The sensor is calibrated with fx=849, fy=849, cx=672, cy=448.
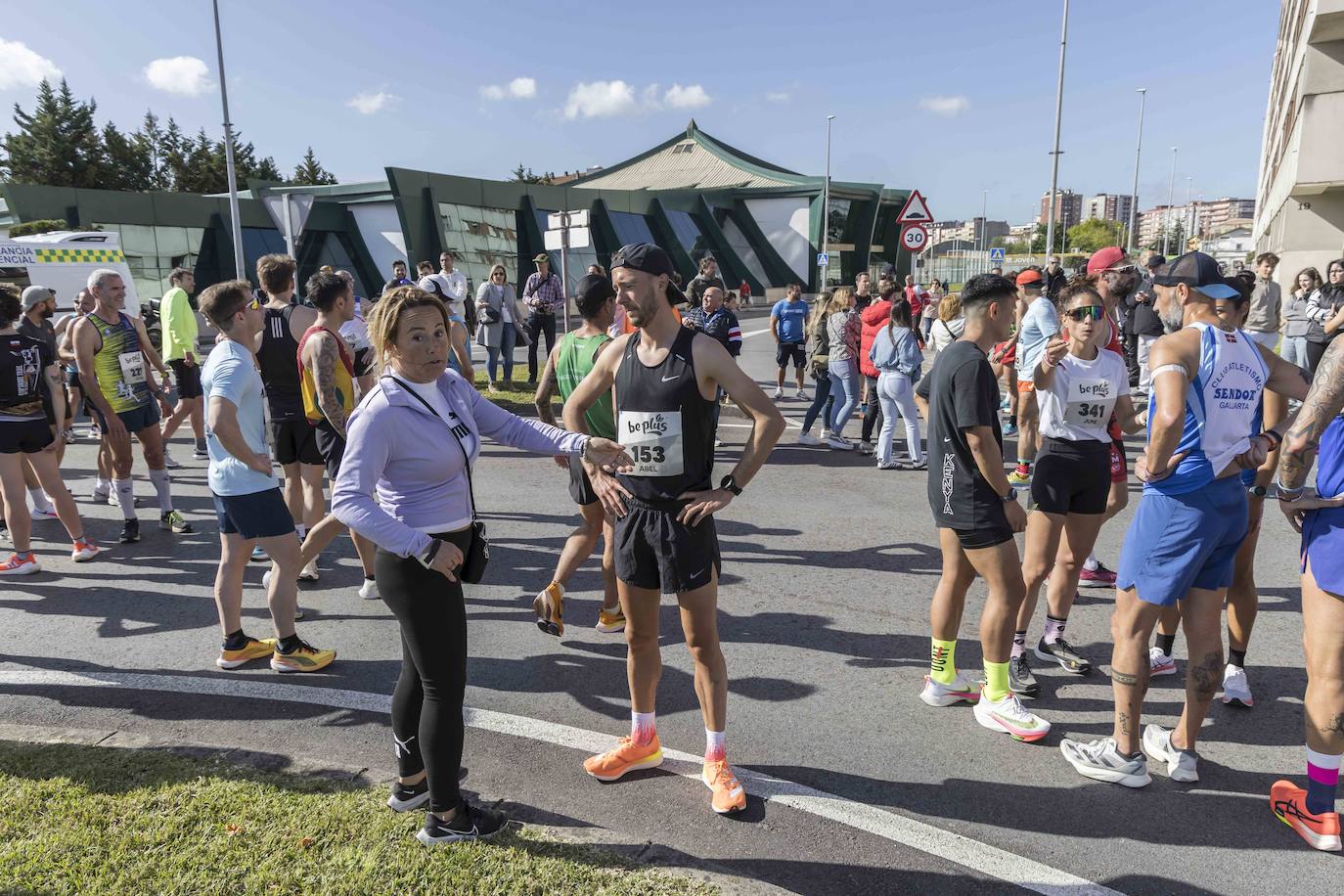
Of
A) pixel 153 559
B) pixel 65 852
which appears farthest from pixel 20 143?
pixel 65 852

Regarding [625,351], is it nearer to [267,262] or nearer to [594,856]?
[594,856]

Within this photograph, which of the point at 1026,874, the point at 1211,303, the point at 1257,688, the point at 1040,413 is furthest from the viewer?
the point at 1040,413

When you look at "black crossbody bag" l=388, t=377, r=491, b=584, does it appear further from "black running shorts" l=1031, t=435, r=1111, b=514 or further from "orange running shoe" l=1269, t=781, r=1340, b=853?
"orange running shoe" l=1269, t=781, r=1340, b=853

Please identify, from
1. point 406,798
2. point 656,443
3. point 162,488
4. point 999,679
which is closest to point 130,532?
point 162,488

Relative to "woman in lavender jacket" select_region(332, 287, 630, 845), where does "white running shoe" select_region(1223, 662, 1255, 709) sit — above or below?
below

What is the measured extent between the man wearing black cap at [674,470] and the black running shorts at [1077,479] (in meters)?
1.89

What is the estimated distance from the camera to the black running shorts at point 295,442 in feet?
18.3

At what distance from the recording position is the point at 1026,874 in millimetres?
2826

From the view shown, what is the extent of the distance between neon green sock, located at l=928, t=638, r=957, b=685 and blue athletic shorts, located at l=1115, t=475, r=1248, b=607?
90cm

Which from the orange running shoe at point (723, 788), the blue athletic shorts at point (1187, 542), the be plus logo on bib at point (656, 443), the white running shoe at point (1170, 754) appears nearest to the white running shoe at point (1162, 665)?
Result: the white running shoe at point (1170, 754)

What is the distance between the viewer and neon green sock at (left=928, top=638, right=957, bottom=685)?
399cm

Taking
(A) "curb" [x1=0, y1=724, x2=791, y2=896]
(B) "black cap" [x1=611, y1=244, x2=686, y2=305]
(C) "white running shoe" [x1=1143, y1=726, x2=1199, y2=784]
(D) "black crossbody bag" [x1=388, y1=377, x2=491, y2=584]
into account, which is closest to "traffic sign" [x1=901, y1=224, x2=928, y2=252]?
(C) "white running shoe" [x1=1143, y1=726, x2=1199, y2=784]

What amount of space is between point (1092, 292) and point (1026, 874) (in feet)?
9.17

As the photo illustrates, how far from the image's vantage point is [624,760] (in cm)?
342
